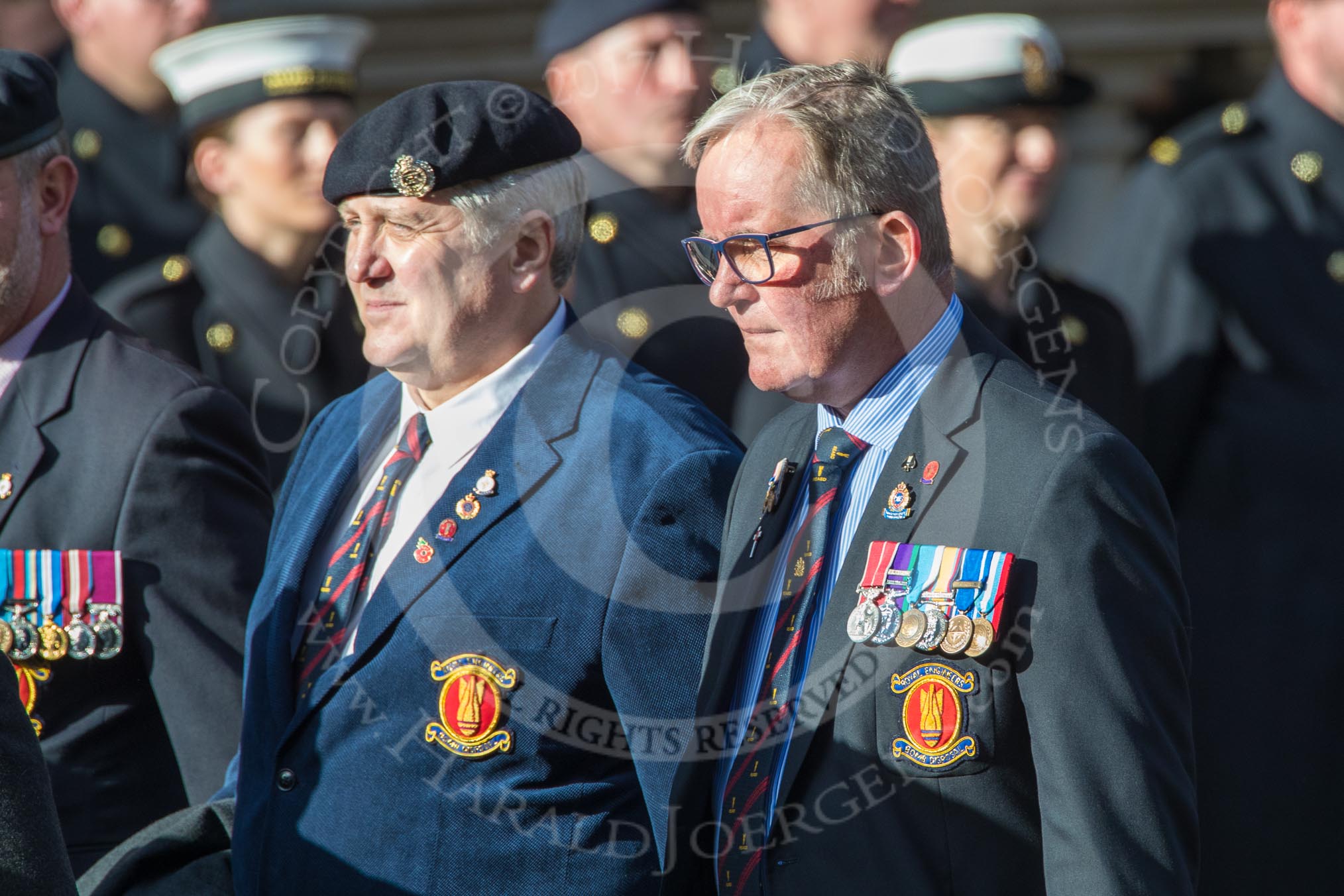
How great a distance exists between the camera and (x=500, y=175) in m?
3.16

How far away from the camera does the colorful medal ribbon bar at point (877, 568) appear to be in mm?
2510

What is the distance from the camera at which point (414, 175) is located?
3.08 meters

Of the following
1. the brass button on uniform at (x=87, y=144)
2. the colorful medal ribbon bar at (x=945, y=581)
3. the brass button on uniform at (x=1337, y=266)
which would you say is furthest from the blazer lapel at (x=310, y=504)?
the brass button on uniform at (x=87, y=144)

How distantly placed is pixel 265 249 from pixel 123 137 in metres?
1.16

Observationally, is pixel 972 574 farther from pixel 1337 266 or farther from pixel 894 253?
pixel 1337 266

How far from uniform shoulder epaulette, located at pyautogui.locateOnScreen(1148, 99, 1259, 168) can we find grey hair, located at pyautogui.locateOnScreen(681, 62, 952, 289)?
2059 millimetres

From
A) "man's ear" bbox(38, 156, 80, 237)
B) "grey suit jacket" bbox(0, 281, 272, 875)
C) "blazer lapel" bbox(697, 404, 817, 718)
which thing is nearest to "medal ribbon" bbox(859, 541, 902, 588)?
"blazer lapel" bbox(697, 404, 817, 718)

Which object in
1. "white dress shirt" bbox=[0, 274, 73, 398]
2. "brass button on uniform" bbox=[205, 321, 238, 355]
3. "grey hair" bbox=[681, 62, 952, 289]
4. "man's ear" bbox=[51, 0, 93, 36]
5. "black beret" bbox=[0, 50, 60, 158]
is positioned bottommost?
"brass button on uniform" bbox=[205, 321, 238, 355]

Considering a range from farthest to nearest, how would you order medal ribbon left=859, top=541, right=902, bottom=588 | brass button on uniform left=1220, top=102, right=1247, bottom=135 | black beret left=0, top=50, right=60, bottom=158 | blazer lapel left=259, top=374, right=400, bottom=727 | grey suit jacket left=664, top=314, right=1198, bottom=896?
brass button on uniform left=1220, top=102, right=1247, bottom=135 → black beret left=0, top=50, right=60, bottom=158 → blazer lapel left=259, top=374, right=400, bottom=727 → medal ribbon left=859, top=541, right=902, bottom=588 → grey suit jacket left=664, top=314, right=1198, bottom=896

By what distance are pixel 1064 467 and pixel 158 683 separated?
192cm

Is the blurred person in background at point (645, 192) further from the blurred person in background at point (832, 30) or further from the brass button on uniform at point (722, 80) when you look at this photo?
the blurred person in background at point (832, 30)

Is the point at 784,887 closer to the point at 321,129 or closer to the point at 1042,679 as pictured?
the point at 1042,679

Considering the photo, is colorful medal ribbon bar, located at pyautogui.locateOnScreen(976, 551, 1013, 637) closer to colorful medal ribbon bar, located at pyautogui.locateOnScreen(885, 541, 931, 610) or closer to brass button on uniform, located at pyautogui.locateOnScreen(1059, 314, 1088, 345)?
colorful medal ribbon bar, located at pyautogui.locateOnScreen(885, 541, 931, 610)

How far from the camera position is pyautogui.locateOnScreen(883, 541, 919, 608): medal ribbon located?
2.48 metres
